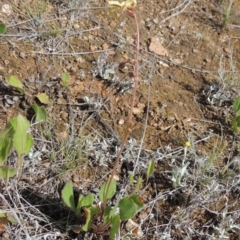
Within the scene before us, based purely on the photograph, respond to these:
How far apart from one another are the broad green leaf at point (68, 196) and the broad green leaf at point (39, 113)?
A: 41 cm

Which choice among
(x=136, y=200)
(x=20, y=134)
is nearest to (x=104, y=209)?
(x=136, y=200)

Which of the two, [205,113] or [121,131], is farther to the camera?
[205,113]

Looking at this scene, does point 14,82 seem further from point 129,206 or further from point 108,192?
point 129,206

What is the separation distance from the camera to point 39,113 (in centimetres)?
206

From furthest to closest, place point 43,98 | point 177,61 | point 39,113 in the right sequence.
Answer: point 177,61
point 43,98
point 39,113

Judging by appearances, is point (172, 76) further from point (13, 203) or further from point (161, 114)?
point (13, 203)

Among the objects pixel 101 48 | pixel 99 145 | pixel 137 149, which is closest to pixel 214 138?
pixel 137 149

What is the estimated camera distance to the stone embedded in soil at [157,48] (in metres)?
2.51

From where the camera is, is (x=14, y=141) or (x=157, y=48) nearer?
(x=14, y=141)

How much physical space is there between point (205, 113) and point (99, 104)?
0.50 metres

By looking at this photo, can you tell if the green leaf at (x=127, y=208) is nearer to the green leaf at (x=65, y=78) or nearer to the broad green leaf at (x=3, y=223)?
the broad green leaf at (x=3, y=223)

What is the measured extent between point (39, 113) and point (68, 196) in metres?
0.45

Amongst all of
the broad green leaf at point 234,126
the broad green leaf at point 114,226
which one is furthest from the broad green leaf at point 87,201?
the broad green leaf at point 234,126

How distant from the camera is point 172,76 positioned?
243 cm
